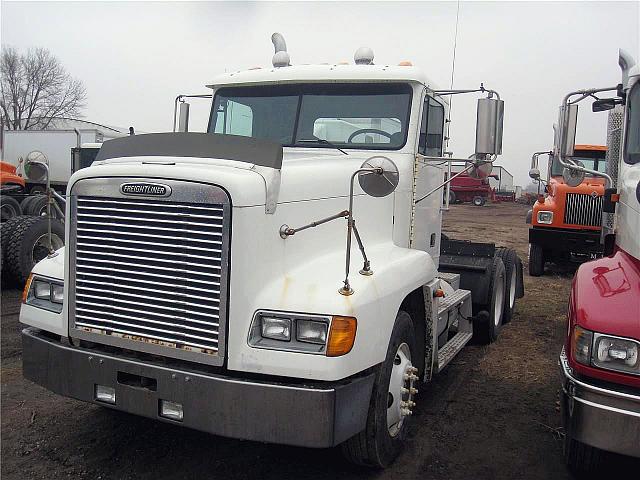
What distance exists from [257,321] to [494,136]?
2453 millimetres

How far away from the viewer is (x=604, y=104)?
5.19 meters

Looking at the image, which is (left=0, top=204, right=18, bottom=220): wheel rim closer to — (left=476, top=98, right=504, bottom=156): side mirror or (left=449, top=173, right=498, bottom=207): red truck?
(left=476, top=98, right=504, bottom=156): side mirror

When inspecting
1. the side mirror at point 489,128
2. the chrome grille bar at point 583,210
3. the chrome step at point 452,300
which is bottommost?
the chrome step at point 452,300

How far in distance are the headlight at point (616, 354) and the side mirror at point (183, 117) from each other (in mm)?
4293

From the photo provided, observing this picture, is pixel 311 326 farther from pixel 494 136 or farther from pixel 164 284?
pixel 494 136

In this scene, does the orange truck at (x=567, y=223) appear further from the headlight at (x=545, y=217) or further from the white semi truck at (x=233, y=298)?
the white semi truck at (x=233, y=298)

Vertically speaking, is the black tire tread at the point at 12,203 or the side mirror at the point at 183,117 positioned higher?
the side mirror at the point at 183,117

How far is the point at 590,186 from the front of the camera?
1147 centimetres

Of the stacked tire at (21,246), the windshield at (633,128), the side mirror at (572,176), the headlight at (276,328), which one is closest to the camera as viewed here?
the headlight at (276,328)

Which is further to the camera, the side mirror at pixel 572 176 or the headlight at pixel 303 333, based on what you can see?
the side mirror at pixel 572 176

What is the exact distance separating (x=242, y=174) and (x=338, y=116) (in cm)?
184

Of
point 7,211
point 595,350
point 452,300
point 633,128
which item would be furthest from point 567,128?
point 7,211

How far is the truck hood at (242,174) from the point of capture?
10.6 feet

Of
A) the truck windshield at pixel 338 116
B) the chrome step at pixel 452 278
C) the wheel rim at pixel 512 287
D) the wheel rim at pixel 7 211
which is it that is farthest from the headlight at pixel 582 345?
the wheel rim at pixel 7 211
